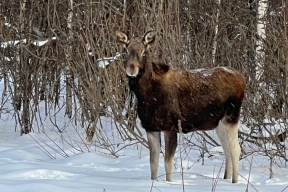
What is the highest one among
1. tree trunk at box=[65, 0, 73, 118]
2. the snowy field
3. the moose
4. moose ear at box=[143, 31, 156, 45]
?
tree trunk at box=[65, 0, 73, 118]

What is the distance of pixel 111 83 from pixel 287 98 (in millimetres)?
2713

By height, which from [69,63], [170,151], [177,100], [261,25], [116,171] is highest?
[261,25]

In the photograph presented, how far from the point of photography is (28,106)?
44.0ft

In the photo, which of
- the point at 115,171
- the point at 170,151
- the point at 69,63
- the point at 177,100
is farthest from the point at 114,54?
the point at 170,151

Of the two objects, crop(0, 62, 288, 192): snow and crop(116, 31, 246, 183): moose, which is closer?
crop(0, 62, 288, 192): snow

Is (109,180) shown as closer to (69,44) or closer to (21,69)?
(69,44)

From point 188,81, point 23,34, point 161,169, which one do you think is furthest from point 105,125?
point 188,81

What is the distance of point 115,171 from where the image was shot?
8289 mm

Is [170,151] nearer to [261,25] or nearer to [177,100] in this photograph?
[177,100]

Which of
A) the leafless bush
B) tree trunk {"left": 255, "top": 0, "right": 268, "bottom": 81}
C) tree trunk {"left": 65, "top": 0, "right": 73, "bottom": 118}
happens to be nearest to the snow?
the leafless bush

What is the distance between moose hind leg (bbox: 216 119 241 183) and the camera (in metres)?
7.72

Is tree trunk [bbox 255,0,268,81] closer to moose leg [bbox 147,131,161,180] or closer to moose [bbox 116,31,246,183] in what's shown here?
moose [bbox 116,31,246,183]

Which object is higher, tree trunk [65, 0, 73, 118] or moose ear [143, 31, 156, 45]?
tree trunk [65, 0, 73, 118]

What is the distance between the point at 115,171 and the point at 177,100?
149cm
